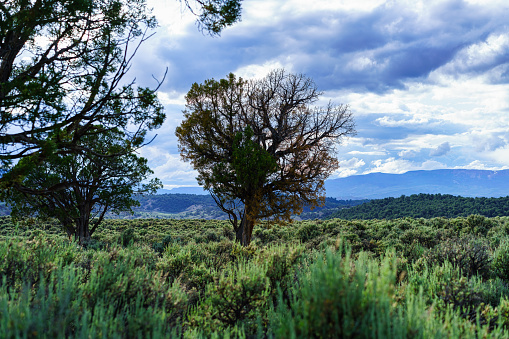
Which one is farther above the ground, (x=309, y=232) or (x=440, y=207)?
(x=309, y=232)

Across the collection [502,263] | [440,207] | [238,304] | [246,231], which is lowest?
[440,207]

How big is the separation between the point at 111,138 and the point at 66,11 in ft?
35.2

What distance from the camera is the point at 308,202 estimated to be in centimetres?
1809

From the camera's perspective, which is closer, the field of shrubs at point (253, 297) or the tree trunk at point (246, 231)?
the field of shrubs at point (253, 297)

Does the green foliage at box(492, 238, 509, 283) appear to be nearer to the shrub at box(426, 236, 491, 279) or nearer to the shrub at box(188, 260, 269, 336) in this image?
the shrub at box(426, 236, 491, 279)

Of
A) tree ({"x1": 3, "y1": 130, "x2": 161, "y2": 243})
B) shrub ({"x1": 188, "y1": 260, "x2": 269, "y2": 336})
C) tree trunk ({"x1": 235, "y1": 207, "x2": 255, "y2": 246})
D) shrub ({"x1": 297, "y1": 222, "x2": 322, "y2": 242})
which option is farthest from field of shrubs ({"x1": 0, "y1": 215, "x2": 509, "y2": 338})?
shrub ({"x1": 297, "y1": 222, "x2": 322, "y2": 242})

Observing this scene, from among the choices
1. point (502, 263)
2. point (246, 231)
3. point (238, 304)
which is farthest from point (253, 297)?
point (246, 231)

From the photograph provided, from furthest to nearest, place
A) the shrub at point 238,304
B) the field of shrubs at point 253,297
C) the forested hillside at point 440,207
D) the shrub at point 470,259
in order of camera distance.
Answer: the forested hillside at point 440,207, the shrub at point 470,259, the shrub at point 238,304, the field of shrubs at point 253,297

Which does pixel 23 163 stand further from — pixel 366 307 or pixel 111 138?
pixel 111 138

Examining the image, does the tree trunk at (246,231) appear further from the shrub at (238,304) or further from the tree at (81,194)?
the shrub at (238,304)

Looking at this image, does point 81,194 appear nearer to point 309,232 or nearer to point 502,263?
point 309,232

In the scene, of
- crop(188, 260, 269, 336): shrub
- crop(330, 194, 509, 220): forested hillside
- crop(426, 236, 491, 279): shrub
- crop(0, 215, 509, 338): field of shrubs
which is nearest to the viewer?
crop(0, 215, 509, 338): field of shrubs

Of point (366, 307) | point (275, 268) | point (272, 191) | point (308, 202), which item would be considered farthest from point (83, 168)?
point (366, 307)

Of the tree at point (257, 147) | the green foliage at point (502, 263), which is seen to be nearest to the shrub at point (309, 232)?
the tree at point (257, 147)
